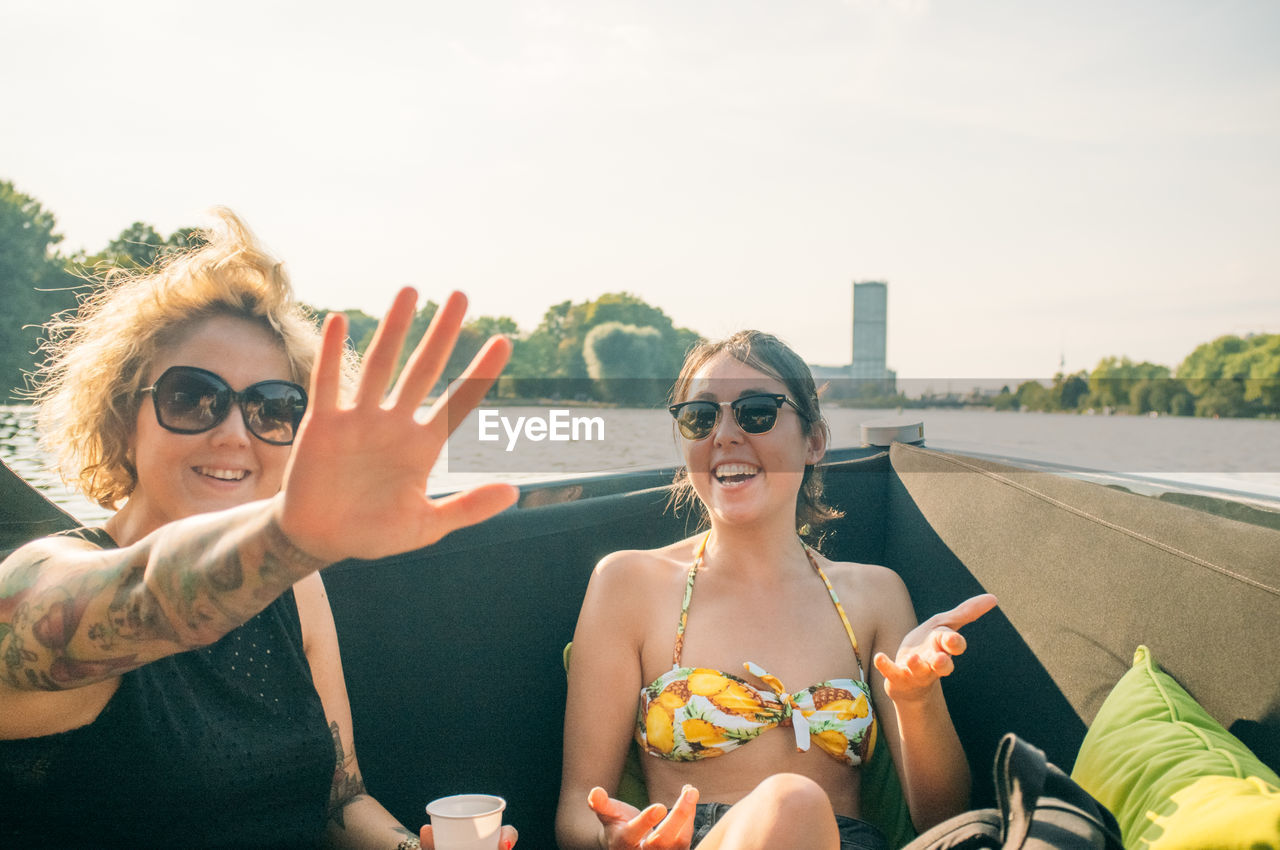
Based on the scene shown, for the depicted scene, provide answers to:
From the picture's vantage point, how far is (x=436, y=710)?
2248 millimetres

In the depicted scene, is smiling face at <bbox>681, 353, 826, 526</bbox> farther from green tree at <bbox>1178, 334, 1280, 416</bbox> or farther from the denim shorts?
green tree at <bbox>1178, 334, 1280, 416</bbox>

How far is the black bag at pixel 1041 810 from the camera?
3.67 ft

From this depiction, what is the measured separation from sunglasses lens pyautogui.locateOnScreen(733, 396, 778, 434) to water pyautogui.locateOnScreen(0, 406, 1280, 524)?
0.41m

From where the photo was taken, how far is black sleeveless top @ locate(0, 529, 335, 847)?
51.6 inches

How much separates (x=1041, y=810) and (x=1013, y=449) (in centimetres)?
365

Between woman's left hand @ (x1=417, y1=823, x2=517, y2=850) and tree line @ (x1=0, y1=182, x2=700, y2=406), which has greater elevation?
tree line @ (x1=0, y1=182, x2=700, y2=406)

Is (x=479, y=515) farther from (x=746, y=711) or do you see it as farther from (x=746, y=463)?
(x=746, y=463)

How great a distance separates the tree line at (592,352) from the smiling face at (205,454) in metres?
0.39

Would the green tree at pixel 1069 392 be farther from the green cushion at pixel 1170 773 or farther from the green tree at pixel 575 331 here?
the green tree at pixel 575 331

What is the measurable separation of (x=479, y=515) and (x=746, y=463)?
59.6 inches

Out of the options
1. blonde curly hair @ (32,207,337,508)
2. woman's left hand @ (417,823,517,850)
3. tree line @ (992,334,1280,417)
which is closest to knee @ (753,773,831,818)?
woman's left hand @ (417,823,517,850)

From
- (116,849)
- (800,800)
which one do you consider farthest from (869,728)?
(116,849)

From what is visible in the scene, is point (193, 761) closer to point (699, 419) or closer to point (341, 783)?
point (341, 783)

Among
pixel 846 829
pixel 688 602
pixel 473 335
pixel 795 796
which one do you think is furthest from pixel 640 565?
pixel 473 335
